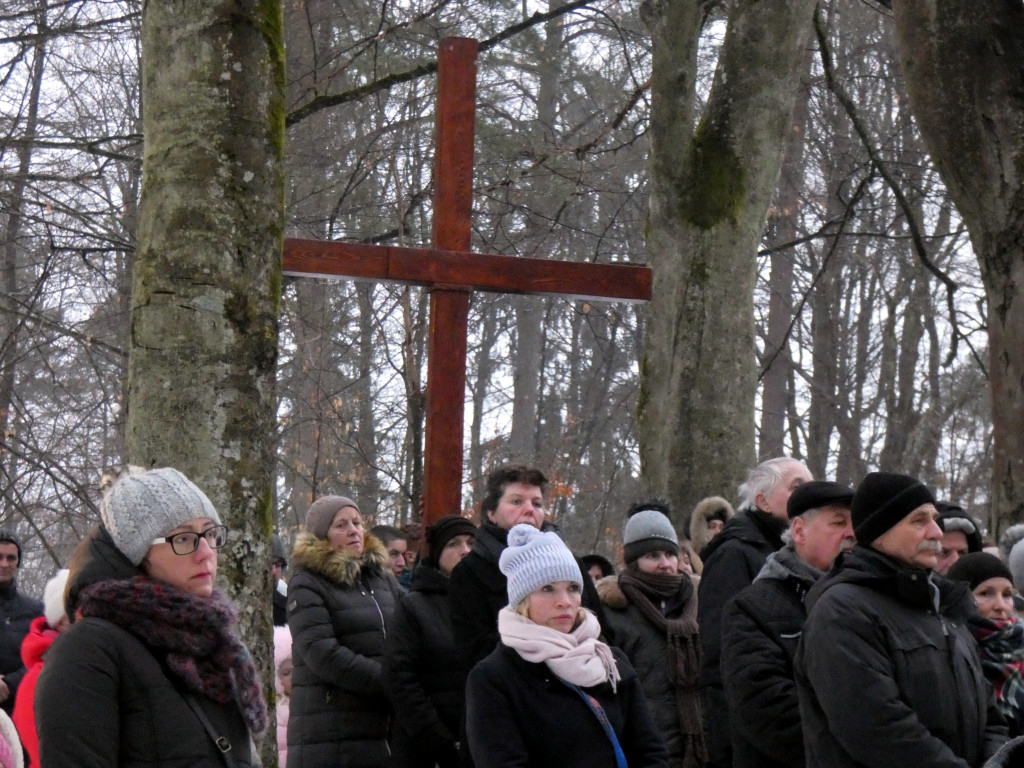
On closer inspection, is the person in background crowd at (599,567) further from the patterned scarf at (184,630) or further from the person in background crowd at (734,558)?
the patterned scarf at (184,630)

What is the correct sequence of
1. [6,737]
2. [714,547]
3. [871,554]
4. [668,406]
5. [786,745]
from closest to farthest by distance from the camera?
1. [6,737]
2. [871,554]
3. [786,745]
4. [714,547]
5. [668,406]

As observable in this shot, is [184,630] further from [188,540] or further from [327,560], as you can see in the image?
[327,560]

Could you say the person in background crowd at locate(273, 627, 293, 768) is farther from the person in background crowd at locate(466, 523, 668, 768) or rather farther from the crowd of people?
the person in background crowd at locate(466, 523, 668, 768)

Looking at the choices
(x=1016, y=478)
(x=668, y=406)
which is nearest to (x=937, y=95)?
(x=1016, y=478)

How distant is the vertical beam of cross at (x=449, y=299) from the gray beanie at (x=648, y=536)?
81 centimetres

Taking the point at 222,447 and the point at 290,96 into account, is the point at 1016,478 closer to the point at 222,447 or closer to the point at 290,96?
the point at 222,447

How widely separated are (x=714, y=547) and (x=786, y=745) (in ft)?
3.40

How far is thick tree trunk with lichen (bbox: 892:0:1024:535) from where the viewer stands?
19.7 ft

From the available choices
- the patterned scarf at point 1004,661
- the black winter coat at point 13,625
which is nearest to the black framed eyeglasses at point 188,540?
the patterned scarf at point 1004,661

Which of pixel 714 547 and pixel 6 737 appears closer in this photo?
pixel 6 737

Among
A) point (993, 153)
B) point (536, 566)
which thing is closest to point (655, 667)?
point (536, 566)

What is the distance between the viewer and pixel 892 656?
3.70 m

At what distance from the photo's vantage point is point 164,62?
456 cm

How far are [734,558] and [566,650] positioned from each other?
1.40 m
